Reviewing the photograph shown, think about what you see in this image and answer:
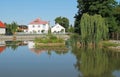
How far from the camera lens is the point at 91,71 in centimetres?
1695

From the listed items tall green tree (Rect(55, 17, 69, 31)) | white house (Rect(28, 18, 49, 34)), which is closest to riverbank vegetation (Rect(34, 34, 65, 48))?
white house (Rect(28, 18, 49, 34))

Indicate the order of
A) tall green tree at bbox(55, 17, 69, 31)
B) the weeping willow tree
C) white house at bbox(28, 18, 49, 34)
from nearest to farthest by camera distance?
1. the weeping willow tree
2. white house at bbox(28, 18, 49, 34)
3. tall green tree at bbox(55, 17, 69, 31)

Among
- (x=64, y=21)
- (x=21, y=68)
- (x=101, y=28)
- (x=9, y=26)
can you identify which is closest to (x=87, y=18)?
(x=101, y=28)

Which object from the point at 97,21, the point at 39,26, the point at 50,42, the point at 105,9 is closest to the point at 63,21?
the point at 39,26

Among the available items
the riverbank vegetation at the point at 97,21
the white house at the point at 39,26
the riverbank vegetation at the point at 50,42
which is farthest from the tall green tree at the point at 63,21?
the riverbank vegetation at the point at 50,42

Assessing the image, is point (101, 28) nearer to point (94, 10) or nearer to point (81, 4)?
point (94, 10)

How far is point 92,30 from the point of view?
118ft

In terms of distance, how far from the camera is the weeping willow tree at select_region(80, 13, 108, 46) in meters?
35.8

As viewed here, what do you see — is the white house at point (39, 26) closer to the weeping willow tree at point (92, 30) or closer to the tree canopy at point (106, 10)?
the tree canopy at point (106, 10)

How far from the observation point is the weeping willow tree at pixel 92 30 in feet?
117

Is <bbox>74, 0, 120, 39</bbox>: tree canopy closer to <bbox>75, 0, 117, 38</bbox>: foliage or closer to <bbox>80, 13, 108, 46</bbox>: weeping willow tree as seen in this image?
<bbox>75, 0, 117, 38</bbox>: foliage

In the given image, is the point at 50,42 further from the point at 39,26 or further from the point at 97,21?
the point at 39,26

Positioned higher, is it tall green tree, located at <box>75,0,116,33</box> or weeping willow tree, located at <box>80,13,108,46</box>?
tall green tree, located at <box>75,0,116,33</box>

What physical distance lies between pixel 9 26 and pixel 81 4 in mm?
39986
